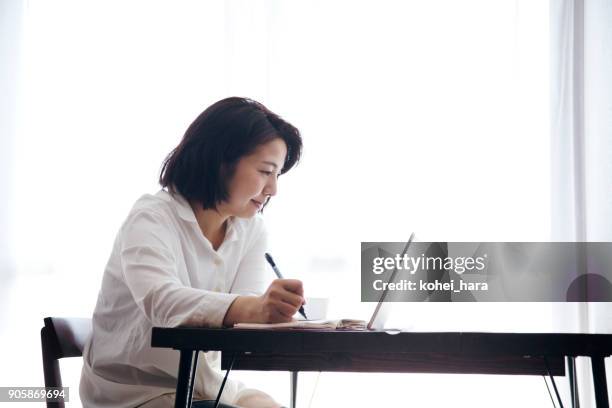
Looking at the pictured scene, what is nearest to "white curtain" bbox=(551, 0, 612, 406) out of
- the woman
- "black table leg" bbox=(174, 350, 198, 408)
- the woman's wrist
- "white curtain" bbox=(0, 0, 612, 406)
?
"white curtain" bbox=(0, 0, 612, 406)

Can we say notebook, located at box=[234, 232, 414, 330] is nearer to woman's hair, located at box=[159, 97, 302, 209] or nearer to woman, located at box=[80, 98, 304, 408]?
woman, located at box=[80, 98, 304, 408]

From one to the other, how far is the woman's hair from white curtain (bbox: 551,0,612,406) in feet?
5.65

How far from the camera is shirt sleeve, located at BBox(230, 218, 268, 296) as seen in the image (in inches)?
67.5

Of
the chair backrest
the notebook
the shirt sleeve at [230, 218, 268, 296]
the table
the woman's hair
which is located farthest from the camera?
the shirt sleeve at [230, 218, 268, 296]

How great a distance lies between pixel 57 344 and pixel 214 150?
495 mm

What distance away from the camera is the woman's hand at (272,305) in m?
1.18

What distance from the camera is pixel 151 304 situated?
1272mm

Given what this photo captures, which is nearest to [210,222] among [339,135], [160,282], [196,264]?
[196,264]

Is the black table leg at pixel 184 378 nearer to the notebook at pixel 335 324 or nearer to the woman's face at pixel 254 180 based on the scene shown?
the notebook at pixel 335 324

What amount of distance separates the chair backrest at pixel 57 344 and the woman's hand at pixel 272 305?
38 centimetres

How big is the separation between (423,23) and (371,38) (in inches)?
8.6

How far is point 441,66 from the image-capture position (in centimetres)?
305

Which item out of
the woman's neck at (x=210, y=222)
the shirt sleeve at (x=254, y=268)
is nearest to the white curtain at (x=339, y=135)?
the shirt sleeve at (x=254, y=268)

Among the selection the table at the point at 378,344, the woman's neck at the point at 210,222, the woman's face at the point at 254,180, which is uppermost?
the woman's face at the point at 254,180
